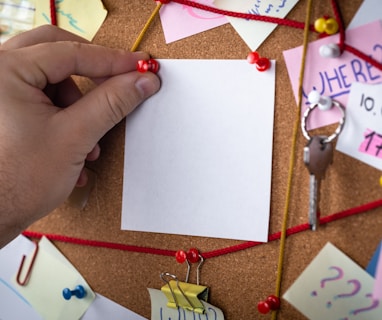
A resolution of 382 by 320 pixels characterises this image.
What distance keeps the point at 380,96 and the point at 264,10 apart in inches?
7.3

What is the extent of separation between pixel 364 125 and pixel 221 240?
0.24 meters

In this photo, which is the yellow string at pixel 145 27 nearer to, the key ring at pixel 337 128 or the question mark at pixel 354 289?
the key ring at pixel 337 128

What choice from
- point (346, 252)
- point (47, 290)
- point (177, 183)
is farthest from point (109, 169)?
point (346, 252)

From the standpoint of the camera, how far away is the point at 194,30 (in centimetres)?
70

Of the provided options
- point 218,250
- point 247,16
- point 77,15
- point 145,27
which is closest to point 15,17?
point 77,15

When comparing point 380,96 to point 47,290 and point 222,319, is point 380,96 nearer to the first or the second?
point 222,319

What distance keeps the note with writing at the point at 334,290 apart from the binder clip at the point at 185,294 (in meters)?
0.13

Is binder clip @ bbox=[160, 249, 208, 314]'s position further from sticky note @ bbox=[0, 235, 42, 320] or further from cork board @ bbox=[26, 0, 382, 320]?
sticky note @ bbox=[0, 235, 42, 320]

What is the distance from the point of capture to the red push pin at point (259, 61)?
0.64 m

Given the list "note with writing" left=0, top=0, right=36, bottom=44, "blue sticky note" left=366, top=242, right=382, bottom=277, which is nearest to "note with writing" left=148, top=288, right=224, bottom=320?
"blue sticky note" left=366, top=242, right=382, bottom=277

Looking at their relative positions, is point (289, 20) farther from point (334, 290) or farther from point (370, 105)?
point (334, 290)

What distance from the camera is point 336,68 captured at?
611 millimetres

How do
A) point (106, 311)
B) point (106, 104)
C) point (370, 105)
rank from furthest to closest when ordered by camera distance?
point (106, 311)
point (106, 104)
point (370, 105)

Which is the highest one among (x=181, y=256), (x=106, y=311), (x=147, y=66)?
(x=147, y=66)
